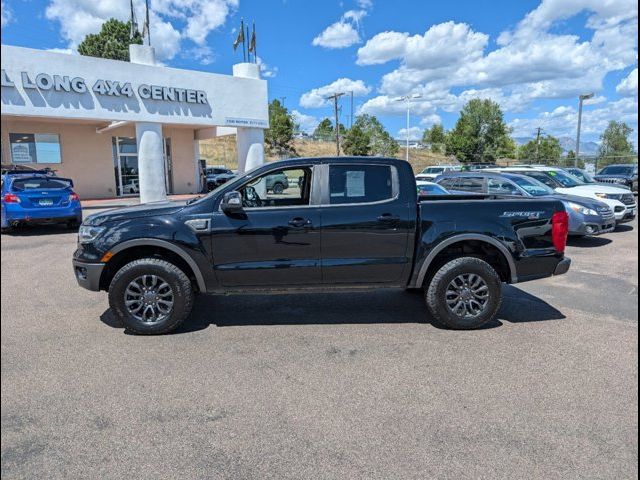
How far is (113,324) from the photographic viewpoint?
5.22m

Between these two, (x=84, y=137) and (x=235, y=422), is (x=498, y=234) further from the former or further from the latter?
(x=84, y=137)

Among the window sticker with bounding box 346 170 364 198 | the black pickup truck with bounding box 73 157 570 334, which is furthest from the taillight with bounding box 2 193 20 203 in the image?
the window sticker with bounding box 346 170 364 198

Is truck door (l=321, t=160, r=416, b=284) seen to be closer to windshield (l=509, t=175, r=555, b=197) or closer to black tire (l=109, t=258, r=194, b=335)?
black tire (l=109, t=258, r=194, b=335)

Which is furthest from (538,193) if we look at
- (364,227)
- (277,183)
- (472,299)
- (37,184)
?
(37,184)

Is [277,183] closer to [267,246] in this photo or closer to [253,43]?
[267,246]

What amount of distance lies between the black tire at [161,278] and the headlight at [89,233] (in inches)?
17.0

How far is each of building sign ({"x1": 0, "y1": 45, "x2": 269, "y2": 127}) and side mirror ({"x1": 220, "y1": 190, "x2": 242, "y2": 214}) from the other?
1287 cm

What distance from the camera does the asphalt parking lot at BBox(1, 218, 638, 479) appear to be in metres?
2.79

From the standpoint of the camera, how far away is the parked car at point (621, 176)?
2386 centimetres

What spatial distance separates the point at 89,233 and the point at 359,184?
2.82 m

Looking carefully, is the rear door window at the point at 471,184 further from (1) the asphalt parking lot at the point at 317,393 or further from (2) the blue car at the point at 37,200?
(2) the blue car at the point at 37,200

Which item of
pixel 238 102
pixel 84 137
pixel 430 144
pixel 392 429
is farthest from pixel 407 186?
pixel 430 144

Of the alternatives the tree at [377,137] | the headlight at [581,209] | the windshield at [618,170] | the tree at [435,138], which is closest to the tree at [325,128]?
the tree at [377,137]

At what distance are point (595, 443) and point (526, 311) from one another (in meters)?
2.87
